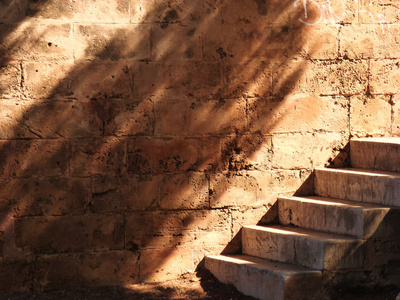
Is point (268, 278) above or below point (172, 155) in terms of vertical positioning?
below

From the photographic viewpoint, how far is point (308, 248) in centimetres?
543

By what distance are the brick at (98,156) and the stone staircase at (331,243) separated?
1301 millimetres

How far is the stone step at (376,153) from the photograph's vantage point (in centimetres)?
Result: 598

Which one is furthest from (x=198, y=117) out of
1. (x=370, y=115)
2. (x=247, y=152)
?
(x=370, y=115)

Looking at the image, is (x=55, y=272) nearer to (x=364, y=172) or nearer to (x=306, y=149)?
(x=306, y=149)

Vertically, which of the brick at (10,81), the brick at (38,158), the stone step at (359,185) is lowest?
the stone step at (359,185)

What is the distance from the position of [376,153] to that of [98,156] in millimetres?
2663

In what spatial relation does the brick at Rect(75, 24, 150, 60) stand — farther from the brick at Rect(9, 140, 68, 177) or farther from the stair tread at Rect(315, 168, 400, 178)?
the stair tread at Rect(315, 168, 400, 178)

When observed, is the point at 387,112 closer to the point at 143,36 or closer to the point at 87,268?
the point at 143,36

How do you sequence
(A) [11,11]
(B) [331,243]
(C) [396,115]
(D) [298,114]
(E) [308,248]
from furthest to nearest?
(C) [396,115]
(D) [298,114]
(A) [11,11]
(E) [308,248]
(B) [331,243]

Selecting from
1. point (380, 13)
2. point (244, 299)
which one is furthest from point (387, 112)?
point (244, 299)

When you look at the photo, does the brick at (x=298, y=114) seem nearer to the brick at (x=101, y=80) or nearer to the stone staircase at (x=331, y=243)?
the stone staircase at (x=331, y=243)

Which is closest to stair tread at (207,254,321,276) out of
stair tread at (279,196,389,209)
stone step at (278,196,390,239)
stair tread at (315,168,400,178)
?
stone step at (278,196,390,239)

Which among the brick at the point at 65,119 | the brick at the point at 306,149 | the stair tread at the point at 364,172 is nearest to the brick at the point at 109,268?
the brick at the point at 65,119
